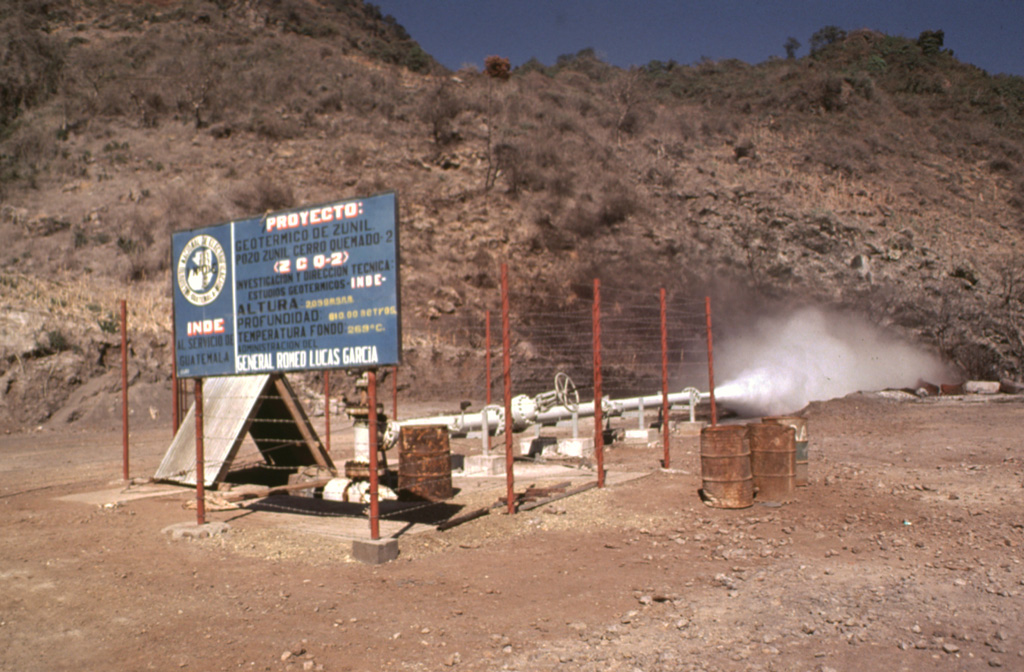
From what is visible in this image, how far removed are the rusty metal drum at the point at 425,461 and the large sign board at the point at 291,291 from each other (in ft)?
7.65

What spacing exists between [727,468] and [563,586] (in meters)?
3.33

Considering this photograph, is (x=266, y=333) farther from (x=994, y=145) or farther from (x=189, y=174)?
(x=994, y=145)

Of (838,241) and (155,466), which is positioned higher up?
(838,241)

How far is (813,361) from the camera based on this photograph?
3312 cm

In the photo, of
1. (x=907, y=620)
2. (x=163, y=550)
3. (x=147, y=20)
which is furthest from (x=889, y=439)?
(x=147, y=20)

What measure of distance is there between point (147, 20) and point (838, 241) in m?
54.2

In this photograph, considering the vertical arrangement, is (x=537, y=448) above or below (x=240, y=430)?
below

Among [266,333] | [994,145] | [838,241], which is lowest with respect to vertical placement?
[266,333]

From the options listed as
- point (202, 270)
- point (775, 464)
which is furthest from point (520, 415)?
point (202, 270)

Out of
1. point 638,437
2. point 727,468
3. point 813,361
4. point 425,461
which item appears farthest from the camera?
point 813,361

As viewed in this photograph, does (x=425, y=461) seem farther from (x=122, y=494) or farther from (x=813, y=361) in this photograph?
(x=813, y=361)

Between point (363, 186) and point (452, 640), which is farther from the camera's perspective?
point (363, 186)

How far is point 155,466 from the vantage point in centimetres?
1414

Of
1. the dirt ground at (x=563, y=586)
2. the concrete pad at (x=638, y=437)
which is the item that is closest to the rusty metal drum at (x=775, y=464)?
the dirt ground at (x=563, y=586)
